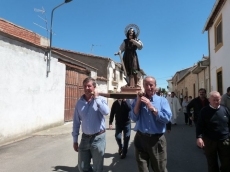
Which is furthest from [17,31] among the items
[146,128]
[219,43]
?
[146,128]

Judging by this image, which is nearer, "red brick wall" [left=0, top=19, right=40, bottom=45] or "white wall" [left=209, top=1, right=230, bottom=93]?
"white wall" [left=209, top=1, right=230, bottom=93]

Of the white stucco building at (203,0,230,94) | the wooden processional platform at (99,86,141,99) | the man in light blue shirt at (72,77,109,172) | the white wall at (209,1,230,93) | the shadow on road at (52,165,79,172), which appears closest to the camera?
the man in light blue shirt at (72,77,109,172)

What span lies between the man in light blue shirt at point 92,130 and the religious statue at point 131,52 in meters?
2.09

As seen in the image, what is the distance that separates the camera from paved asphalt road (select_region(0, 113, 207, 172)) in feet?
15.6

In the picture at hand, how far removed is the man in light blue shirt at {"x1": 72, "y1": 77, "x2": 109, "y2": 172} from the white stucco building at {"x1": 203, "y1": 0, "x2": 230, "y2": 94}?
283 inches

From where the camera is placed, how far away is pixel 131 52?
5281mm

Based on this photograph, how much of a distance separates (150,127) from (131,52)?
8.76 ft

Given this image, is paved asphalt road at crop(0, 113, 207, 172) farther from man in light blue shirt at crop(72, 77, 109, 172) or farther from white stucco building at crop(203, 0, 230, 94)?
white stucco building at crop(203, 0, 230, 94)

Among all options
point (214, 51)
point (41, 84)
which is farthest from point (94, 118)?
point (214, 51)

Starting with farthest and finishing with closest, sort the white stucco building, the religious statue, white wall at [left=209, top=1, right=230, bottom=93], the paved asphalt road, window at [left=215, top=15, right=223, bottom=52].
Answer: window at [left=215, top=15, right=223, bottom=52] < the white stucco building < white wall at [left=209, top=1, right=230, bottom=93] < the religious statue < the paved asphalt road

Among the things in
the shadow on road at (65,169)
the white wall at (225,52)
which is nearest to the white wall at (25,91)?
the shadow on road at (65,169)

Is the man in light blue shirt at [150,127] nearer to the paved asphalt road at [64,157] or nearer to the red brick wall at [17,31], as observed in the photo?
the paved asphalt road at [64,157]

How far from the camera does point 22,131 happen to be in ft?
25.5

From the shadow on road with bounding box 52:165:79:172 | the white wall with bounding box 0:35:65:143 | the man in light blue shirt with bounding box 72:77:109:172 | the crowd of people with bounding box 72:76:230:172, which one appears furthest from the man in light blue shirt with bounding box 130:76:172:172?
the white wall with bounding box 0:35:65:143
